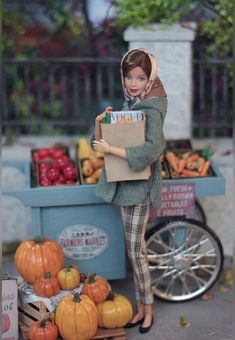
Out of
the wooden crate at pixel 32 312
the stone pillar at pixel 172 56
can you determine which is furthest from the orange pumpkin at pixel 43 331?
the stone pillar at pixel 172 56

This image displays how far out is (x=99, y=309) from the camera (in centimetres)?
453

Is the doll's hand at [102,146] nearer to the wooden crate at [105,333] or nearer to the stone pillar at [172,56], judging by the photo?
the wooden crate at [105,333]

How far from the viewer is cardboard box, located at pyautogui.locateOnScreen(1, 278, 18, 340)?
4.41 metres

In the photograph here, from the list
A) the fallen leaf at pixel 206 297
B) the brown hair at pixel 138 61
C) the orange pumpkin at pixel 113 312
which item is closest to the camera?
the brown hair at pixel 138 61

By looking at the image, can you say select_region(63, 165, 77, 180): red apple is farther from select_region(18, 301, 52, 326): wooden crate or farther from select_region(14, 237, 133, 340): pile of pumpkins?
select_region(18, 301, 52, 326): wooden crate

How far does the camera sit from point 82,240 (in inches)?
195

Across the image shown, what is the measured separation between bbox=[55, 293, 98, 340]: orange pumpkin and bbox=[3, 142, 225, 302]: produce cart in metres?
0.63

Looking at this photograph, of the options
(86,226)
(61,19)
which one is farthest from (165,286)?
(61,19)

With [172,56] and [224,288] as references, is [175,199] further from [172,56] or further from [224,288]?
[172,56]

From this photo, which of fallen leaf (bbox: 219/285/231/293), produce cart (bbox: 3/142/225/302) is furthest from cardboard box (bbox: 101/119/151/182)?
fallen leaf (bbox: 219/285/231/293)

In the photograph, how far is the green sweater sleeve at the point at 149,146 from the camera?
4258mm

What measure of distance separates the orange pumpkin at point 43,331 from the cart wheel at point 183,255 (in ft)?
3.18

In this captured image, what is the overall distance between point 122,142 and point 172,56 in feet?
5.06

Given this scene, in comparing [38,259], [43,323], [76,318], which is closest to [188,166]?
[38,259]
